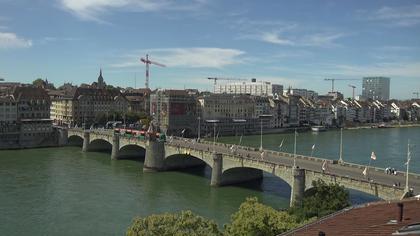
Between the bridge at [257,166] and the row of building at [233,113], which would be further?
the row of building at [233,113]

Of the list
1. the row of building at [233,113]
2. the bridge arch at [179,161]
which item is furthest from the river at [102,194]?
the row of building at [233,113]

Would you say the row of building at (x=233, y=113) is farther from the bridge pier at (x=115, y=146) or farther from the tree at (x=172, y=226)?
the tree at (x=172, y=226)

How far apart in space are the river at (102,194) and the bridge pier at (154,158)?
1.43m

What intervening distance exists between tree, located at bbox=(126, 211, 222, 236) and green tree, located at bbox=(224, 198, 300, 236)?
183 cm

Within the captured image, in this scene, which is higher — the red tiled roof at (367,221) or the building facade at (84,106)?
the building facade at (84,106)

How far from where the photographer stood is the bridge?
36.1 metres

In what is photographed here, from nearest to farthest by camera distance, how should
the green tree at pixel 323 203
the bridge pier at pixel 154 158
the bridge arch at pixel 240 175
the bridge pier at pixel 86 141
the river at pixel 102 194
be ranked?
the green tree at pixel 323 203
the river at pixel 102 194
the bridge arch at pixel 240 175
the bridge pier at pixel 154 158
the bridge pier at pixel 86 141

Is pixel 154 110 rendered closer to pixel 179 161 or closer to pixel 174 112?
pixel 174 112

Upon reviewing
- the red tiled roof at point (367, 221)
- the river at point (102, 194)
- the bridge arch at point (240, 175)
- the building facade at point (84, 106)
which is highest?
the building facade at point (84, 106)

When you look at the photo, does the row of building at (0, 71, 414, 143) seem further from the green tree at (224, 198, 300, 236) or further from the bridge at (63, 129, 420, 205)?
the green tree at (224, 198, 300, 236)

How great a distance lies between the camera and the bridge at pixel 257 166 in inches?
1420

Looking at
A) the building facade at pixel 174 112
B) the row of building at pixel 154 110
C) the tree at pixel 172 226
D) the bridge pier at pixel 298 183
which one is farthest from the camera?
the building facade at pixel 174 112

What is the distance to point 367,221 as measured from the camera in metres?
11.4

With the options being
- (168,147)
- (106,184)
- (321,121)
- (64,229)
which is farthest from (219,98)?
(64,229)
